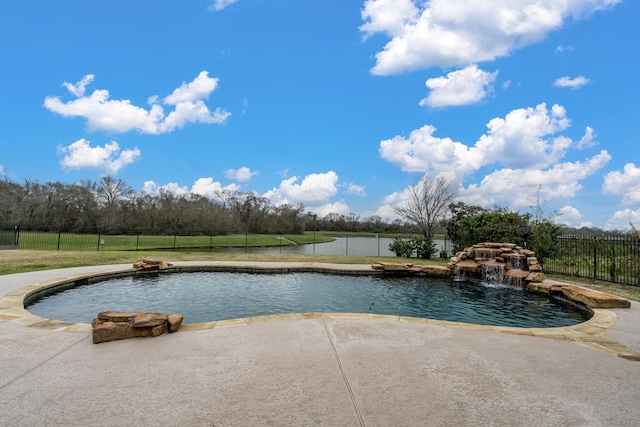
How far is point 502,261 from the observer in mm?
10695

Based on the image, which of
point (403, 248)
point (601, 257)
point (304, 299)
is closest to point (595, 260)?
point (601, 257)

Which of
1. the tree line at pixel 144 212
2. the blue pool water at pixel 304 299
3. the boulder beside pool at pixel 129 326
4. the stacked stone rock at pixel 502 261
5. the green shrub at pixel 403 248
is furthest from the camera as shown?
the tree line at pixel 144 212

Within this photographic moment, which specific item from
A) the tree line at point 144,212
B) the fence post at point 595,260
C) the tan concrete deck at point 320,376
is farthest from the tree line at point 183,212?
the tan concrete deck at point 320,376

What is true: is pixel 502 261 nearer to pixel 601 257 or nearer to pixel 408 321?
pixel 601 257

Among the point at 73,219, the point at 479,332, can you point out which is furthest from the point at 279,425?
the point at 73,219

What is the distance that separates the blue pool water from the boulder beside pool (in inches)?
54.4

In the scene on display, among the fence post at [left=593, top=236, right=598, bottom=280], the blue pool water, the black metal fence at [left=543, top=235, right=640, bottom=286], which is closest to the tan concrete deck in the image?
the blue pool water

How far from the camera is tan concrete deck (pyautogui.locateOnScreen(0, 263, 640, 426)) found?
7.36 ft

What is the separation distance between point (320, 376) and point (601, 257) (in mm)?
10961

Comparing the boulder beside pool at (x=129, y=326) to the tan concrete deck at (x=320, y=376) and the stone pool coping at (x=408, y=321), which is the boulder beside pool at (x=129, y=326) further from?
the stone pool coping at (x=408, y=321)

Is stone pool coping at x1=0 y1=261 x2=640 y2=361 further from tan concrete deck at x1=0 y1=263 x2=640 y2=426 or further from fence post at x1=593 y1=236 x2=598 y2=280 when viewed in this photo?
fence post at x1=593 y1=236 x2=598 y2=280

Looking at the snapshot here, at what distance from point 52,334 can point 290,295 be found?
436cm

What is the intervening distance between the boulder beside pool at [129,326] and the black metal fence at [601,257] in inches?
439

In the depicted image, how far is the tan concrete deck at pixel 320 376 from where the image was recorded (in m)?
2.24
